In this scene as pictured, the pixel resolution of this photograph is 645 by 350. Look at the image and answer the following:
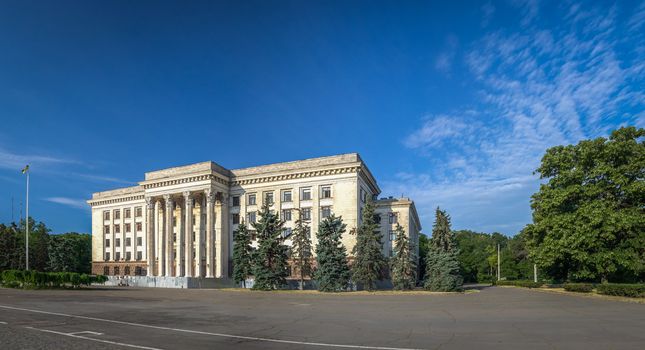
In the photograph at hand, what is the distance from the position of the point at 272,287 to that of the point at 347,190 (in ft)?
55.7

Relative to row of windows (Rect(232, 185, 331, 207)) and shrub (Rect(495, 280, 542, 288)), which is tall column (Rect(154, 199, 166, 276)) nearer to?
row of windows (Rect(232, 185, 331, 207))

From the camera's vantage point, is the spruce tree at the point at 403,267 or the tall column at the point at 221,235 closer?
the spruce tree at the point at 403,267

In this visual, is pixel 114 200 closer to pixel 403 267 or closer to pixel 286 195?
pixel 286 195

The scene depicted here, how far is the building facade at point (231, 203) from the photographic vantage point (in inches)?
2105

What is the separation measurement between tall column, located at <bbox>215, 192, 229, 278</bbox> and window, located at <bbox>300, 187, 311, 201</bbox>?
1289cm

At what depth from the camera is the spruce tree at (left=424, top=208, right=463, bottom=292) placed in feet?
132

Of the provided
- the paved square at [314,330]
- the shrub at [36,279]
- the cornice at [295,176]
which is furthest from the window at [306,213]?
the paved square at [314,330]

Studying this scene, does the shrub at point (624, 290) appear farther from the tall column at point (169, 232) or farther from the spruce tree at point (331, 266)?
the tall column at point (169, 232)

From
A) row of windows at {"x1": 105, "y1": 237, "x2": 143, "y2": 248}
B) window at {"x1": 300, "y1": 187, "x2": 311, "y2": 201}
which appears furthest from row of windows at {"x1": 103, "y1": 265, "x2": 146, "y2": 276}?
window at {"x1": 300, "y1": 187, "x2": 311, "y2": 201}

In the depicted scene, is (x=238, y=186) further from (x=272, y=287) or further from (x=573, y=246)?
(x=573, y=246)

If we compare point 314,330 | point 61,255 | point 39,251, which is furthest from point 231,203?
point 314,330

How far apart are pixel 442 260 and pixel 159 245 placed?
1786 inches

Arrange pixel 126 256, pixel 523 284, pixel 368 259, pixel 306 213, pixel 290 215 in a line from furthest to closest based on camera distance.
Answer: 1. pixel 126 256
2. pixel 290 215
3. pixel 306 213
4. pixel 523 284
5. pixel 368 259

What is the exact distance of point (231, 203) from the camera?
61031mm
